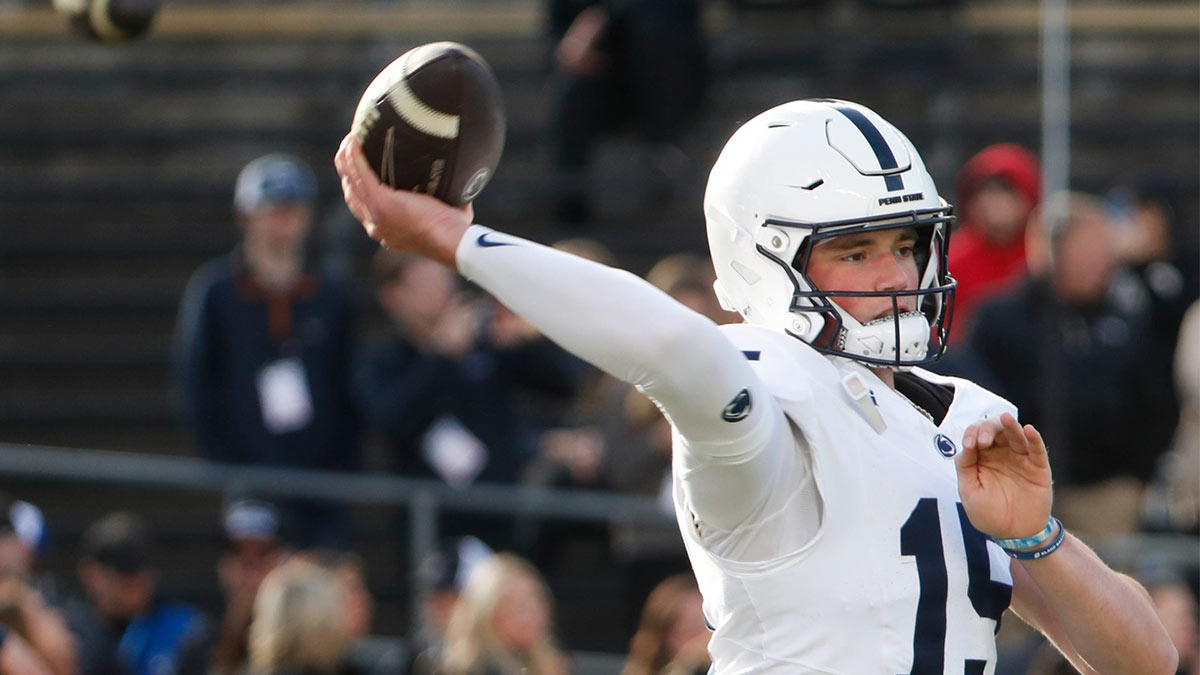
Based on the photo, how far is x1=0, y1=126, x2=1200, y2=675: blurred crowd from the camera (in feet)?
20.8

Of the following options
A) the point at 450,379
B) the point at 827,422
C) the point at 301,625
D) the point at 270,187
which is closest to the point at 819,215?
the point at 827,422

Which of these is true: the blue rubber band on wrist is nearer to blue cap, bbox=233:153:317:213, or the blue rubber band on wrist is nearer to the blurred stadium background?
blue cap, bbox=233:153:317:213

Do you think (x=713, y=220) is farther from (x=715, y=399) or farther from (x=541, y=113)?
(x=541, y=113)

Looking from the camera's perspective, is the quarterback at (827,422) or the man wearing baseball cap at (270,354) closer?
the quarterback at (827,422)

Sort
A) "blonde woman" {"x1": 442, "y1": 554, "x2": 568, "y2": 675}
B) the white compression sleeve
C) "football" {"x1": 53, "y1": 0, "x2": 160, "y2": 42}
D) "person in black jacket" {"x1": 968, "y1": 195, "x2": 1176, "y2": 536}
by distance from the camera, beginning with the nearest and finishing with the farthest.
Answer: the white compression sleeve → "football" {"x1": 53, "y1": 0, "x2": 160, "y2": 42} → "blonde woman" {"x1": 442, "y1": 554, "x2": 568, "y2": 675} → "person in black jacket" {"x1": 968, "y1": 195, "x2": 1176, "y2": 536}

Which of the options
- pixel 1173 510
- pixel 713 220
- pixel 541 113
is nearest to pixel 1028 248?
pixel 1173 510

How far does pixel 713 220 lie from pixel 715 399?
0.62 meters

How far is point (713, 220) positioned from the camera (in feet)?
9.75

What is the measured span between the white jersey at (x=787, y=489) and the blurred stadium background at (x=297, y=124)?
5544 mm

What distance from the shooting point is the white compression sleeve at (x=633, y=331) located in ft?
7.80

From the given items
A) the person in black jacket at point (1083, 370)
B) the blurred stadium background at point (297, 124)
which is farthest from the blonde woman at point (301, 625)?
the person in black jacket at point (1083, 370)

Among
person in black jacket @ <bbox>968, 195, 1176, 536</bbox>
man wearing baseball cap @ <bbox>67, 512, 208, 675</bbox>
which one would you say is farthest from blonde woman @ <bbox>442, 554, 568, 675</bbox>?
person in black jacket @ <bbox>968, 195, 1176, 536</bbox>

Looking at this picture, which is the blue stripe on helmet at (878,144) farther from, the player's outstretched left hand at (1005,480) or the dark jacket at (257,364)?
the dark jacket at (257,364)

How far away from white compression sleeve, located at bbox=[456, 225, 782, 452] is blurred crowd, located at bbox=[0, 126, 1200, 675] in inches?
142
